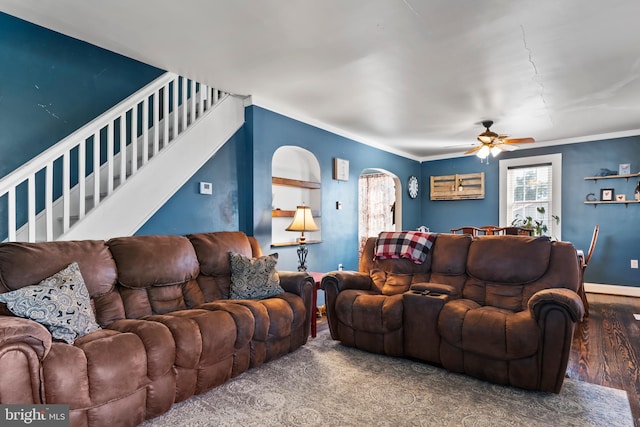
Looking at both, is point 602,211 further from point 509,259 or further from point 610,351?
point 509,259

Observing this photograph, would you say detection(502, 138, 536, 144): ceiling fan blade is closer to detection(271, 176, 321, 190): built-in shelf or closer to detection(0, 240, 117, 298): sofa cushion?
detection(271, 176, 321, 190): built-in shelf

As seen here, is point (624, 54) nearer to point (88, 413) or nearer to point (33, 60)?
A: point (88, 413)

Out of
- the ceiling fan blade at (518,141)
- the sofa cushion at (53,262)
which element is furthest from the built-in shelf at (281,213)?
the ceiling fan blade at (518,141)

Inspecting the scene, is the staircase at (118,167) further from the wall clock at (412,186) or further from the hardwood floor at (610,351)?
the wall clock at (412,186)

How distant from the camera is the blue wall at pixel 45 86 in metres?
2.59

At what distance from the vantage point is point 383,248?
3406mm

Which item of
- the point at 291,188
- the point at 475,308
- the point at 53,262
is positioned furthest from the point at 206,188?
the point at 475,308

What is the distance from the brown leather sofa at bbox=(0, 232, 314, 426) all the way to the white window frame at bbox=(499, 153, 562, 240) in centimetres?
489

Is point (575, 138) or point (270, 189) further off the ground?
point (575, 138)

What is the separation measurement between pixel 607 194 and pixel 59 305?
691cm

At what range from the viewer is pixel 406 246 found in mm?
3262

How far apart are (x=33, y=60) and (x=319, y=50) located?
2.16m

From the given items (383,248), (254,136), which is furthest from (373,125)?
(383,248)

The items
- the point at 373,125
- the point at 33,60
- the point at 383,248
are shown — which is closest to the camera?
the point at 33,60
